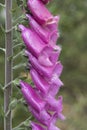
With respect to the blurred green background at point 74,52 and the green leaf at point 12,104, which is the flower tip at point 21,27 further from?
the blurred green background at point 74,52

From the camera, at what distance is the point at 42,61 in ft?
9.66

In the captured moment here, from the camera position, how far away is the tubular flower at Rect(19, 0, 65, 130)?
114 inches

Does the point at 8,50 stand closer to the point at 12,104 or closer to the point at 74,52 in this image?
the point at 12,104

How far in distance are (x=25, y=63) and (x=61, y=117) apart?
334mm

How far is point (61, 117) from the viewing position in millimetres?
3115

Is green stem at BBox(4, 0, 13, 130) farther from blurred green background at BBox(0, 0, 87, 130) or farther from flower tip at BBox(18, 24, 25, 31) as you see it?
blurred green background at BBox(0, 0, 87, 130)

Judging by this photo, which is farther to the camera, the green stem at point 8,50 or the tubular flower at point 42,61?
the green stem at point 8,50

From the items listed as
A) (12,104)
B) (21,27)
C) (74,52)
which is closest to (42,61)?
(21,27)

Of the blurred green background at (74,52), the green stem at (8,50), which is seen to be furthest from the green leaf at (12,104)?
the blurred green background at (74,52)

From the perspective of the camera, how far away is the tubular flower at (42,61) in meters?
2.91

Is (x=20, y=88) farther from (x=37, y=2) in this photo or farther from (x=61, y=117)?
(x=37, y=2)

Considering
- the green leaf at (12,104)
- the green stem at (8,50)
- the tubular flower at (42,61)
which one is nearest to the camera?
the tubular flower at (42,61)

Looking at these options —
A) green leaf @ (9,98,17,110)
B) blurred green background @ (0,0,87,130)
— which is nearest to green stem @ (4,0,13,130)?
green leaf @ (9,98,17,110)

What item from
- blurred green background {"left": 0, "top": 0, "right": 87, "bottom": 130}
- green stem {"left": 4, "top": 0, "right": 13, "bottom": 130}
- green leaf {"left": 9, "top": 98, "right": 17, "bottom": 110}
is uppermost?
green stem {"left": 4, "top": 0, "right": 13, "bottom": 130}
